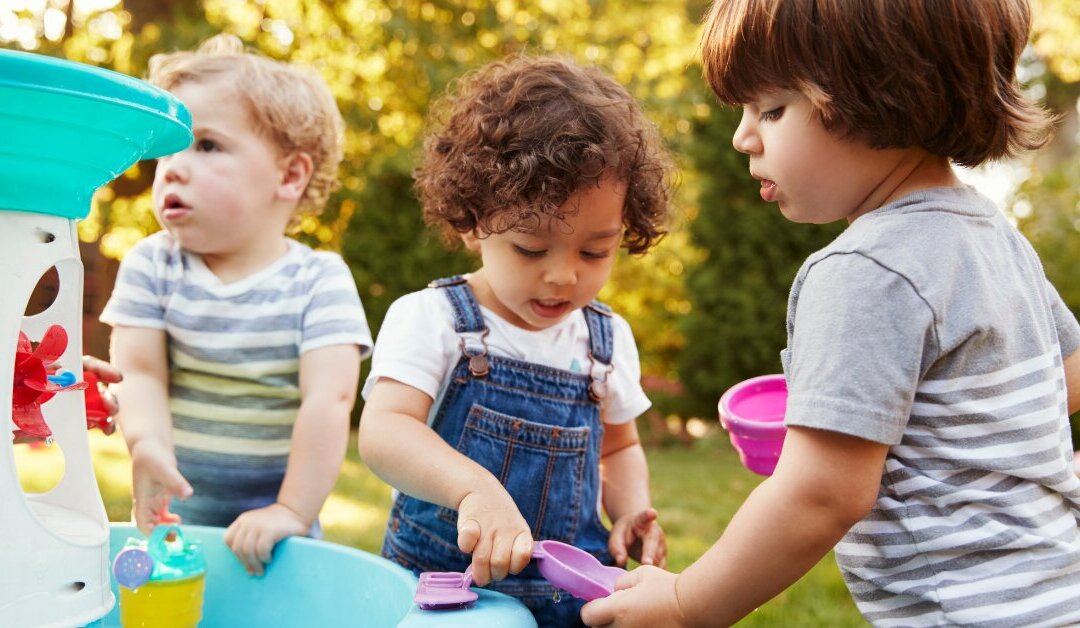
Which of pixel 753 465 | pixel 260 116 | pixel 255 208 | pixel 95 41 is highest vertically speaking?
pixel 95 41

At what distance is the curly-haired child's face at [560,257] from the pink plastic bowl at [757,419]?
0.35 meters

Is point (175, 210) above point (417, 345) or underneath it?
above

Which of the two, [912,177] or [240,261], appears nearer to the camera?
[912,177]

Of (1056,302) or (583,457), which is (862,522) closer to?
(1056,302)

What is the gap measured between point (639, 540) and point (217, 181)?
→ 4.14 feet

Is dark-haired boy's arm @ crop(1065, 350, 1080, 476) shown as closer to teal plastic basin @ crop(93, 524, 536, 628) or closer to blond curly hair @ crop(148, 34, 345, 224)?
teal plastic basin @ crop(93, 524, 536, 628)

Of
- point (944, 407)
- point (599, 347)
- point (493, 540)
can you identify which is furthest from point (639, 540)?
point (944, 407)

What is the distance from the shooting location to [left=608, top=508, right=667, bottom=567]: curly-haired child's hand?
198cm

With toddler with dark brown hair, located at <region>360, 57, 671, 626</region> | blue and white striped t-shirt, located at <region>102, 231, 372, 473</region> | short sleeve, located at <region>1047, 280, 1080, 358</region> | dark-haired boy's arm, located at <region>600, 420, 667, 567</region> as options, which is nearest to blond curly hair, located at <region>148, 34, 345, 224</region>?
blue and white striped t-shirt, located at <region>102, 231, 372, 473</region>

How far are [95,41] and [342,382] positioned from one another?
9145 mm

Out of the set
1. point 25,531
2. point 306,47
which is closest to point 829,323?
point 25,531

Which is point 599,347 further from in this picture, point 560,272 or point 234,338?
point 234,338

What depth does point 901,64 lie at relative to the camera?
4.30ft

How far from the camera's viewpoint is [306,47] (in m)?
10.4
